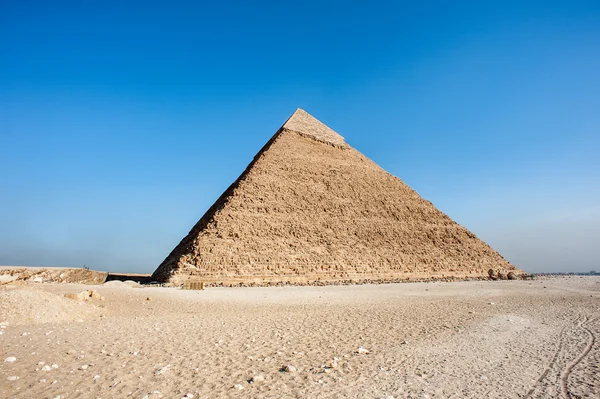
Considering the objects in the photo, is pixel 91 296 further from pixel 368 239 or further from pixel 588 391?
pixel 368 239

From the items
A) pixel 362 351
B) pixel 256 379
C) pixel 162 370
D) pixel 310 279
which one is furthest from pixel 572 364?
pixel 310 279

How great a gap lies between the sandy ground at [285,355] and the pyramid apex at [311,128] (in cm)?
3385

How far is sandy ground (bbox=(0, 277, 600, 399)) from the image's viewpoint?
3748mm

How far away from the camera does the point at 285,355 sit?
5.11m

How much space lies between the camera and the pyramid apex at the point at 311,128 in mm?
41062

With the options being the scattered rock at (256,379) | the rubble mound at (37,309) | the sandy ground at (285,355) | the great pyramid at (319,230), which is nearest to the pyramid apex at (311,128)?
the great pyramid at (319,230)

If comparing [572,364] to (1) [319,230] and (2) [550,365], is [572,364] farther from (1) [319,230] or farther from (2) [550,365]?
(1) [319,230]

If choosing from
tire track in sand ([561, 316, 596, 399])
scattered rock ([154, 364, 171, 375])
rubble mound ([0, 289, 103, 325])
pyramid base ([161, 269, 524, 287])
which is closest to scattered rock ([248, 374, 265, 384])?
scattered rock ([154, 364, 171, 375])

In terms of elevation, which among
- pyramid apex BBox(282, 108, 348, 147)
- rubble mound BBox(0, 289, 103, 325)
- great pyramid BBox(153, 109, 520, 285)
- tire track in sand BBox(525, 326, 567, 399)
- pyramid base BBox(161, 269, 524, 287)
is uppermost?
pyramid apex BBox(282, 108, 348, 147)

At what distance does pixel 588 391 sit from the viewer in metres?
3.86

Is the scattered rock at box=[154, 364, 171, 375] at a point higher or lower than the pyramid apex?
lower

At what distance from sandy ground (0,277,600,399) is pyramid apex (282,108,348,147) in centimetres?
3385

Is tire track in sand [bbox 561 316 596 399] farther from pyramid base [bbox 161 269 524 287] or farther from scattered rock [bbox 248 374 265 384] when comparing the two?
pyramid base [bbox 161 269 524 287]

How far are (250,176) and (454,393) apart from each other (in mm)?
28875
